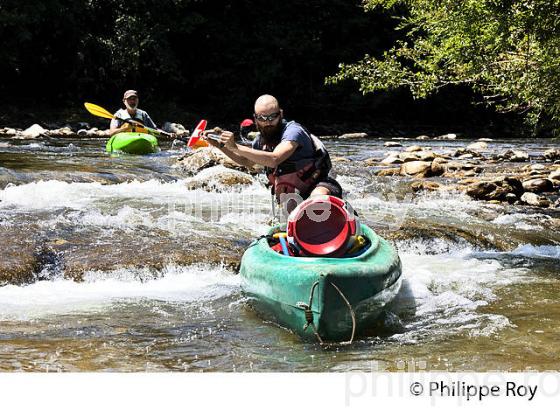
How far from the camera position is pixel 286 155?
13.4 feet

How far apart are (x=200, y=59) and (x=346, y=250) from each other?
1943 centimetres

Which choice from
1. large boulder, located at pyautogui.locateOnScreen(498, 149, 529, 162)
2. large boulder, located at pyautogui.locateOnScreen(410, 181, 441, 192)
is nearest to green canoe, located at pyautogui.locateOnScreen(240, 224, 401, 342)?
large boulder, located at pyautogui.locateOnScreen(410, 181, 441, 192)

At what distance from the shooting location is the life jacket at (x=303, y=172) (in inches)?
167

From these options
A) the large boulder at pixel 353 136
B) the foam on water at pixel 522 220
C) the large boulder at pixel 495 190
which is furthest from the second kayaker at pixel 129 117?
the large boulder at pixel 353 136

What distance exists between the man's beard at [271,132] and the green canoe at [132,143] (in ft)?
20.7

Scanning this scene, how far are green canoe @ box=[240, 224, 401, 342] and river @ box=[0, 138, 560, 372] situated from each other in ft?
0.33

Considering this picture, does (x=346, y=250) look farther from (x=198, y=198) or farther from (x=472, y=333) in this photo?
(x=198, y=198)

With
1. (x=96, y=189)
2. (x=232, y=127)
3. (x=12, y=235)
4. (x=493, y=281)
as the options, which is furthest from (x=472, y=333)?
(x=232, y=127)

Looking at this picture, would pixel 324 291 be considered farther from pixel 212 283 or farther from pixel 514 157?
pixel 514 157

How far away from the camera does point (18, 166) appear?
8555mm

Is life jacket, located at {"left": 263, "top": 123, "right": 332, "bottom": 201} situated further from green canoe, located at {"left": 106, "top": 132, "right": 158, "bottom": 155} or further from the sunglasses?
green canoe, located at {"left": 106, "top": 132, "right": 158, "bottom": 155}

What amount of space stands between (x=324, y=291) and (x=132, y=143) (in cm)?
742

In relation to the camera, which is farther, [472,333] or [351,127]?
[351,127]

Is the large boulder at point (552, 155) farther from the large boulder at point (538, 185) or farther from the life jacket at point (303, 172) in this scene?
the life jacket at point (303, 172)
